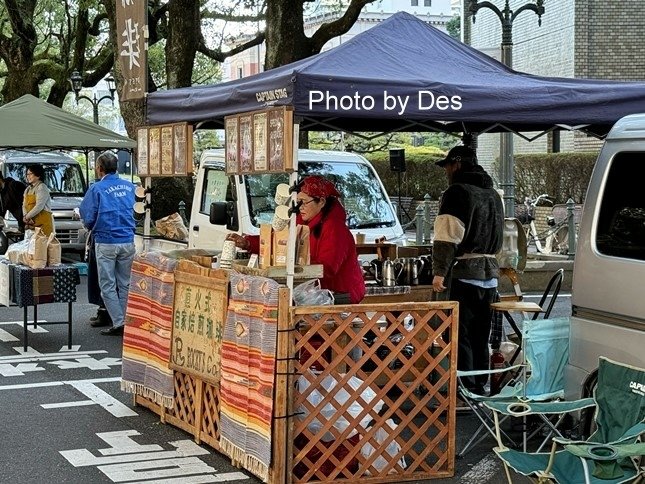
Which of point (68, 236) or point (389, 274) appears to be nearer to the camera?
point (389, 274)

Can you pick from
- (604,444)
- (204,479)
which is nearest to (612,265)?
(604,444)

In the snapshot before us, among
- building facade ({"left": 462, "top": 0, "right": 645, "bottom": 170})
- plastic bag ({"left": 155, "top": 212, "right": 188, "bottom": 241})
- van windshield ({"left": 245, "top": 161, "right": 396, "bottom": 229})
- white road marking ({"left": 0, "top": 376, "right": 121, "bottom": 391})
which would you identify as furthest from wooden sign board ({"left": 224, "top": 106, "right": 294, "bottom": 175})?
building facade ({"left": 462, "top": 0, "right": 645, "bottom": 170})

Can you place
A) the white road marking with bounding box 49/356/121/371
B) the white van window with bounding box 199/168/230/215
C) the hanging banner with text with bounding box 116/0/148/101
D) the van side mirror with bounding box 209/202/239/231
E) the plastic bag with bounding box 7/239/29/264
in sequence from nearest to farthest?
the hanging banner with text with bounding box 116/0/148/101 → the white road marking with bounding box 49/356/121/371 → the van side mirror with bounding box 209/202/239/231 → the plastic bag with bounding box 7/239/29/264 → the white van window with bounding box 199/168/230/215

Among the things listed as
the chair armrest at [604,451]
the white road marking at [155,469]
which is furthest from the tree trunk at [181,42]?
the chair armrest at [604,451]

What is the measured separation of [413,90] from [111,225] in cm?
625

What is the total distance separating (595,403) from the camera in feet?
19.7

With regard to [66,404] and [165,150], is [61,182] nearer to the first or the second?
[165,150]

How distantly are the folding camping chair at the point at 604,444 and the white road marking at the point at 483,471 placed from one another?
3.42 ft

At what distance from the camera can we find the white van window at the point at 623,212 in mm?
6484

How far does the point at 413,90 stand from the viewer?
24.0ft

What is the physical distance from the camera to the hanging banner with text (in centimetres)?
1049

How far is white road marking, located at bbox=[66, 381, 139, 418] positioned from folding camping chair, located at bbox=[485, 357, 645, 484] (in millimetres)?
3868

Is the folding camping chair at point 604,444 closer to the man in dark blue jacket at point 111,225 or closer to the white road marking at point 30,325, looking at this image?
the man in dark blue jacket at point 111,225

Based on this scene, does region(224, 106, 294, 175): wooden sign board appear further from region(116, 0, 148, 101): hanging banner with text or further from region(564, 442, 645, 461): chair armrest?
region(564, 442, 645, 461): chair armrest
